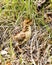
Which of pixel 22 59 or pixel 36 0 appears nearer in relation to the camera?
pixel 22 59

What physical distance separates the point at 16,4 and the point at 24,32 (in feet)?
1.04

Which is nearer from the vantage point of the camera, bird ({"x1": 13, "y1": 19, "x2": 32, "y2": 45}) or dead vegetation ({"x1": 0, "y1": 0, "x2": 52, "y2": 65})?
dead vegetation ({"x1": 0, "y1": 0, "x2": 52, "y2": 65})

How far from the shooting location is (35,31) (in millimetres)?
2270

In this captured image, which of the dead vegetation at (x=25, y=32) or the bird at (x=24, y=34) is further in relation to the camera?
the bird at (x=24, y=34)

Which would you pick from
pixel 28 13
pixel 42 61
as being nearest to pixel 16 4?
pixel 28 13

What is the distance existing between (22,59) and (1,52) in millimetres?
231

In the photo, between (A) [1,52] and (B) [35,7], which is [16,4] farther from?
(A) [1,52]

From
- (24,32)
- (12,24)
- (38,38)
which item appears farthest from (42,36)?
(12,24)

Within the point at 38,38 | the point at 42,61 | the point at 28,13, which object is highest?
the point at 28,13

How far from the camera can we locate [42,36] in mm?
2229

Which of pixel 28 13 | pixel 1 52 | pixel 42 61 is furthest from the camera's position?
pixel 28 13

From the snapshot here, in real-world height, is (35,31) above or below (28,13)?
below

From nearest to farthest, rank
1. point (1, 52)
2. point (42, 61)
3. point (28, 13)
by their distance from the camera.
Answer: point (42, 61) < point (1, 52) < point (28, 13)

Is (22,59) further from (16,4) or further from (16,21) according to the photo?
(16,4)
